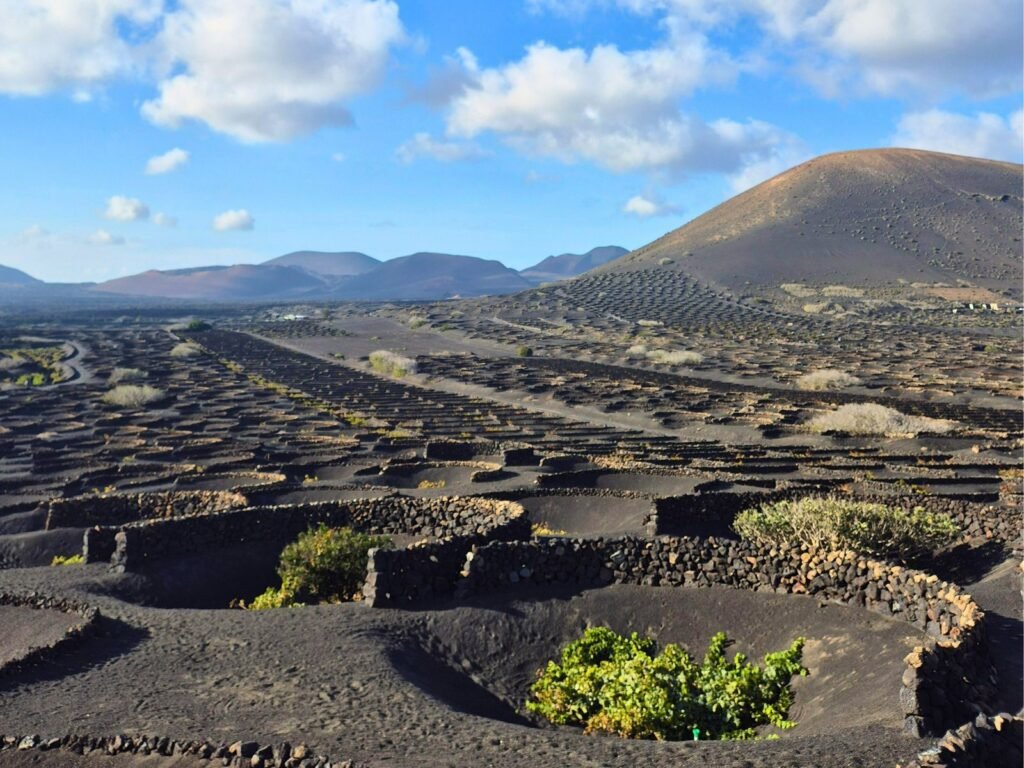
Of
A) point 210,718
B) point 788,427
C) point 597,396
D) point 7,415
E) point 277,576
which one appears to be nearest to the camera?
point 210,718

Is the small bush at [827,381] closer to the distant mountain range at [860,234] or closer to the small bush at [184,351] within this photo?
the small bush at [184,351]

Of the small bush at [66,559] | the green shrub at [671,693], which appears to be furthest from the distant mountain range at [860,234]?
the green shrub at [671,693]

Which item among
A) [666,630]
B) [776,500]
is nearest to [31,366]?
[776,500]

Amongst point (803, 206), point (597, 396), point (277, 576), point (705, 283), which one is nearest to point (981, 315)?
point (705, 283)

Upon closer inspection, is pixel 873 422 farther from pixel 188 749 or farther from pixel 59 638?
pixel 188 749

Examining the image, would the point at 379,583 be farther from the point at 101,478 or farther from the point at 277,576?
the point at 101,478

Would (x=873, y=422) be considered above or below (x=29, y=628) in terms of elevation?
below
